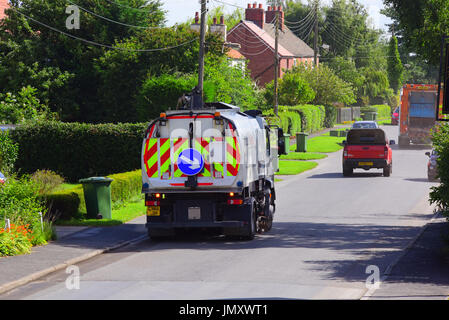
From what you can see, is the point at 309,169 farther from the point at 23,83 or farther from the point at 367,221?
the point at 23,83

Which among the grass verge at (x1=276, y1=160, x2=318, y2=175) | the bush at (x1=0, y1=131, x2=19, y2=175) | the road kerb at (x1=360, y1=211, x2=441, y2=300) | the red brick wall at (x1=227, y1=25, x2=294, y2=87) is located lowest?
the road kerb at (x1=360, y1=211, x2=441, y2=300)

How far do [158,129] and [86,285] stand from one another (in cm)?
541

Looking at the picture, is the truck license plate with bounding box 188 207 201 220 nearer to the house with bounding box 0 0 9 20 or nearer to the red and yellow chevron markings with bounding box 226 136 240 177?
the red and yellow chevron markings with bounding box 226 136 240 177

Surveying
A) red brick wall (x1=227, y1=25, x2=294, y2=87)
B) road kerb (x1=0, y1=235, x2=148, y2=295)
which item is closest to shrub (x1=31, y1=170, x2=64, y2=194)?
road kerb (x1=0, y1=235, x2=148, y2=295)

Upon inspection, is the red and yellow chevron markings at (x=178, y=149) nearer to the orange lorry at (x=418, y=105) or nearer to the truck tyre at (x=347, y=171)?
the truck tyre at (x=347, y=171)

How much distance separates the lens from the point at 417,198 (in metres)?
27.3

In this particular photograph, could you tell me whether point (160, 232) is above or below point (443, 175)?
below

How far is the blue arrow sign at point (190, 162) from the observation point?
56.9ft

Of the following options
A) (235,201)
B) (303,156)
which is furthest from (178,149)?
(303,156)

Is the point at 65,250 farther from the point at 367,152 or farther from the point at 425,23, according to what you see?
the point at 367,152

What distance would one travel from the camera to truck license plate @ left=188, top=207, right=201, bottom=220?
57.9 feet

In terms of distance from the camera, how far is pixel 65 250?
1650cm

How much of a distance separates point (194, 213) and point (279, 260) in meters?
2.86

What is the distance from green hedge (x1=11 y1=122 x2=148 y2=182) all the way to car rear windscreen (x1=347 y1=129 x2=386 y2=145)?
9593 millimetres
